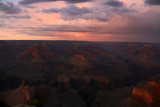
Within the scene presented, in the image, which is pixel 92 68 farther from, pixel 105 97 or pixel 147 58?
pixel 147 58

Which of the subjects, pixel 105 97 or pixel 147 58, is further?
pixel 147 58

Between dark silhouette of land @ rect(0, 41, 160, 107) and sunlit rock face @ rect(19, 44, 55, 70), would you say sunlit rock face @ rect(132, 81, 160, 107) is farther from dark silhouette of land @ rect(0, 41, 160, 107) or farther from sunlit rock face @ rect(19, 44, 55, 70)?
sunlit rock face @ rect(19, 44, 55, 70)

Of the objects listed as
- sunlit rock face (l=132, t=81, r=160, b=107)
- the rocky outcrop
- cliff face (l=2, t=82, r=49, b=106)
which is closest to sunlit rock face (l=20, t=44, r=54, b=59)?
the rocky outcrop

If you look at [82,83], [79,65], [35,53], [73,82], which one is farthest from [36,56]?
[82,83]

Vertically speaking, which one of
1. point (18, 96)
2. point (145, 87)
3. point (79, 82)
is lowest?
point (79, 82)

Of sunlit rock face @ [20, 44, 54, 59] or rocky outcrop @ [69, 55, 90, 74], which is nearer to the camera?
rocky outcrop @ [69, 55, 90, 74]

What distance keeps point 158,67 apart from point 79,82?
213 ft

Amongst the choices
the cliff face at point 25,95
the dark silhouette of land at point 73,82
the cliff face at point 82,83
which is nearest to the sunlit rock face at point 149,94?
the dark silhouette of land at point 73,82

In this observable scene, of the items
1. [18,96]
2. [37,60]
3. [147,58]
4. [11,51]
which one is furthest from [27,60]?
[147,58]

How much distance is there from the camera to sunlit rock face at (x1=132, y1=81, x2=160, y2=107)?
3189cm

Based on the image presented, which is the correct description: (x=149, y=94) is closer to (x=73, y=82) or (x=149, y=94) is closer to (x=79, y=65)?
(x=73, y=82)

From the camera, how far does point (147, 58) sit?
112812 mm

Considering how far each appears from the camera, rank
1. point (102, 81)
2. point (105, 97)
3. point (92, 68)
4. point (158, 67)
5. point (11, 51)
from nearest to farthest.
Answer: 1. point (105, 97)
2. point (102, 81)
3. point (92, 68)
4. point (158, 67)
5. point (11, 51)

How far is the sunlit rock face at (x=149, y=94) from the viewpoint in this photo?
3189 centimetres
